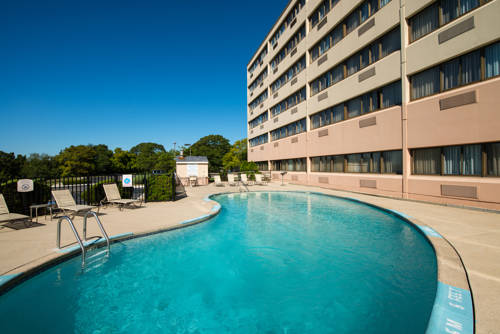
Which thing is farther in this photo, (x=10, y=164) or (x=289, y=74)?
(x=10, y=164)

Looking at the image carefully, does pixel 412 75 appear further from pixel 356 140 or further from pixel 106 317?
pixel 106 317

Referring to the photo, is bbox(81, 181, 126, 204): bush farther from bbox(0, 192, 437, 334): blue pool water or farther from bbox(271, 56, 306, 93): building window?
bbox(271, 56, 306, 93): building window

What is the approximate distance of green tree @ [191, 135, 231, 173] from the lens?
71.7 meters

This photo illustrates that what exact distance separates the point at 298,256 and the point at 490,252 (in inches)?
145

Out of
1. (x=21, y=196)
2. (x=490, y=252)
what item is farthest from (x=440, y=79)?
(x=21, y=196)

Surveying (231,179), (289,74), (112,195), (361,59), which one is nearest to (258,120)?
(289,74)

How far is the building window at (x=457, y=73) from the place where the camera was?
8078mm

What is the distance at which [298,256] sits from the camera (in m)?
5.29

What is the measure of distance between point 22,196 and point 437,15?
59.1 feet

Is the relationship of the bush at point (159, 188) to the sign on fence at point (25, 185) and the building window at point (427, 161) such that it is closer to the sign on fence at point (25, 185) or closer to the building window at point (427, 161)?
the sign on fence at point (25, 185)

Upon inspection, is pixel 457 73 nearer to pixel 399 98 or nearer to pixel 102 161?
pixel 399 98

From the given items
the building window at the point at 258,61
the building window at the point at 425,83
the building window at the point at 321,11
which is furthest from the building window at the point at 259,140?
the building window at the point at 425,83

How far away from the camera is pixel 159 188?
11.1 metres

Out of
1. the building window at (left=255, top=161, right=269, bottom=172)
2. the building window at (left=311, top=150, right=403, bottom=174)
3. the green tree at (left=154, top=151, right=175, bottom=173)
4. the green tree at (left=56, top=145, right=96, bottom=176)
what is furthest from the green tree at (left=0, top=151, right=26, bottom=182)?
the building window at (left=311, top=150, right=403, bottom=174)
